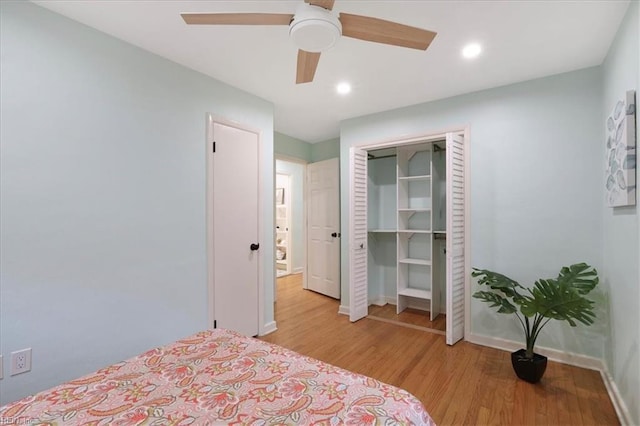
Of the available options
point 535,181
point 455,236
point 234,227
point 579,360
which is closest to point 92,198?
point 234,227

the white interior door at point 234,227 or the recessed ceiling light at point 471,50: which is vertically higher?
the recessed ceiling light at point 471,50

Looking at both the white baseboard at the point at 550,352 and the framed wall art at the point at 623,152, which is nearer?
the framed wall art at the point at 623,152

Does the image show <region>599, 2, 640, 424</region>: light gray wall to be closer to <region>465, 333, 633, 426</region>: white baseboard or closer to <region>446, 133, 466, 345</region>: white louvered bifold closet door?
<region>465, 333, 633, 426</region>: white baseboard

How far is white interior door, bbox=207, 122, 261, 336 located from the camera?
2734 millimetres

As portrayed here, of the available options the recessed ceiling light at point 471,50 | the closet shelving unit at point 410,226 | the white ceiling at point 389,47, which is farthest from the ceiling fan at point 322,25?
the closet shelving unit at point 410,226

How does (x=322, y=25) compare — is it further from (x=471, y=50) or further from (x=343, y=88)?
(x=343, y=88)

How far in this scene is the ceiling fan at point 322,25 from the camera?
1391mm

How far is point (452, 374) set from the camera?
240 cm

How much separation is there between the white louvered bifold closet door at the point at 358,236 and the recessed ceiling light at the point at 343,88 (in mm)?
785

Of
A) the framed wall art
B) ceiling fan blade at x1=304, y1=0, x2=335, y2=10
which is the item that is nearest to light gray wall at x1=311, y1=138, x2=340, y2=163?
the framed wall art

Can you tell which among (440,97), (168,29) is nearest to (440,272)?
(440,97)

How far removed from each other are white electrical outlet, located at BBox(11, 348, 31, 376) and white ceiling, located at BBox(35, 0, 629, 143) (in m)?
2.04

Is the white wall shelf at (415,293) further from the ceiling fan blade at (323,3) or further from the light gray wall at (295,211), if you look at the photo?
the ceiling fan blade at (323,3)

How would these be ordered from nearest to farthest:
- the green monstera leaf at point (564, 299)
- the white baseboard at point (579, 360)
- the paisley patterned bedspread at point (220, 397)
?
the paisley patterned bedspread at point (220, 397) → the white baseboard at point (579, 360) → the green monstera leaf at point (564, 299)
